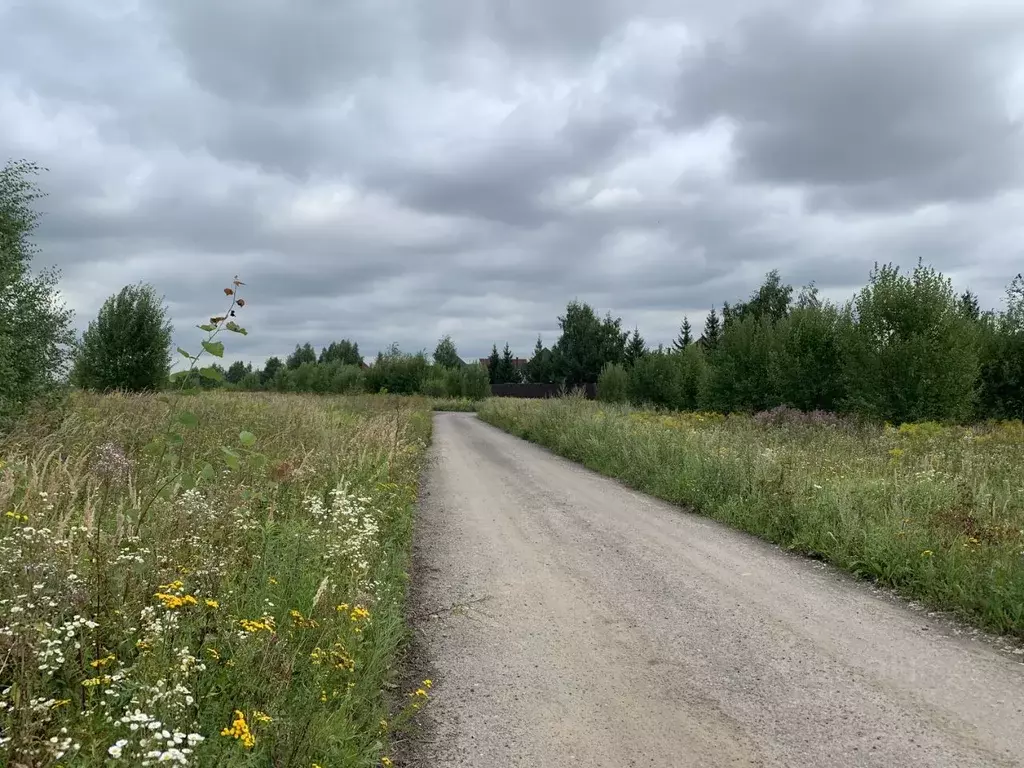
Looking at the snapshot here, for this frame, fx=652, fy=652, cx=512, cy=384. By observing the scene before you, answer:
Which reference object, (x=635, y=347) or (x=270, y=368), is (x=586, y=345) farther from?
(x=270, y=368)

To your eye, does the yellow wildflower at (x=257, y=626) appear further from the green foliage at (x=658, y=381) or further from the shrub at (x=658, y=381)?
the shrub at (x=658, y=381)

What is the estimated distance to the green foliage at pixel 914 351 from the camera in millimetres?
20281

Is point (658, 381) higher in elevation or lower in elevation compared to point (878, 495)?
higher

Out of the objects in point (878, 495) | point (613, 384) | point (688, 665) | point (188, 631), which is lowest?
point (688, 665)

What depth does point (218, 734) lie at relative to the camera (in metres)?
2.68

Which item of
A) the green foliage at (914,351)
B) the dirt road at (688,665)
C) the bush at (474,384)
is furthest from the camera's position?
the bush at (474,384)

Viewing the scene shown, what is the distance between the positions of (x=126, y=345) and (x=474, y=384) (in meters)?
34.6

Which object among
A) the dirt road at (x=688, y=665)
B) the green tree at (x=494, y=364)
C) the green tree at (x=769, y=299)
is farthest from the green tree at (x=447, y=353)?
the dirt road at (x=688, y=665)

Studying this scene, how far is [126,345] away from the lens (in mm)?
30266

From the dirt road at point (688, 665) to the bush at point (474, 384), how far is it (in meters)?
53.7

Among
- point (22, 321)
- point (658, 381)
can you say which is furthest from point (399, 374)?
point (22, 321)

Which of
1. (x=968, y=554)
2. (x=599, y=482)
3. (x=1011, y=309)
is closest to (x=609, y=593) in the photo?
(x=968, y=554)

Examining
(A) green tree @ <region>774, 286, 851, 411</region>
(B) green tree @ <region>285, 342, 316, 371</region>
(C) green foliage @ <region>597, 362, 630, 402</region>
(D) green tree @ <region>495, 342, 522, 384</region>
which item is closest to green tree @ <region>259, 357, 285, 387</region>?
(B) green tree @ <region>285, 342, 316, 371</region>

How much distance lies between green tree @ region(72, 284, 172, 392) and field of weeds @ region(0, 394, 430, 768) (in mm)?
27885
